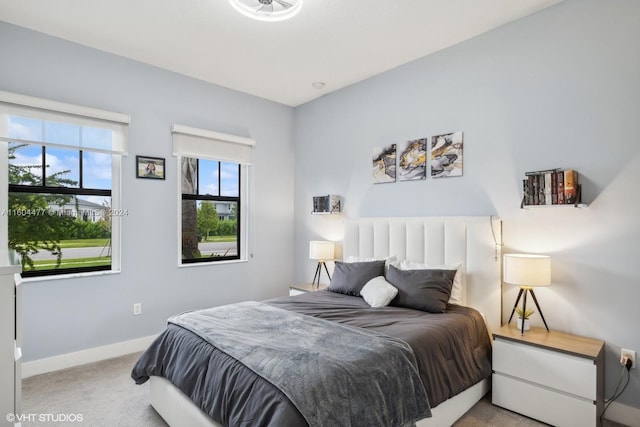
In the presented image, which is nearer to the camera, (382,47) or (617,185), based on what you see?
(617,185)

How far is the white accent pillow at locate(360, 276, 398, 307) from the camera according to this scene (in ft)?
9.39

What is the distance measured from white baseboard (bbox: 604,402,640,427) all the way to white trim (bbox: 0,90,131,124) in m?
4.54

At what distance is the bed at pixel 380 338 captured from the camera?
1648 mm

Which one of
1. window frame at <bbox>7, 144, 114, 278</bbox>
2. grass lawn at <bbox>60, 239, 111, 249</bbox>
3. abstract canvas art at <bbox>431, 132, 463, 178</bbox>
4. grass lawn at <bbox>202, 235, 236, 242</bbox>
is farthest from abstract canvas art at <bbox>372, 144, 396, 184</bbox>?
grass lawn at <bbox>60, 239, 111, 249</bbox>

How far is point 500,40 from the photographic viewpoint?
2924 millimetres

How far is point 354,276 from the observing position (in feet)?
10.8

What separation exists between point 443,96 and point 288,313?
2.42 m

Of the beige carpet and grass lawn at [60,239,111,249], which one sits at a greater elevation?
grass lawn at [60,239,111,249]

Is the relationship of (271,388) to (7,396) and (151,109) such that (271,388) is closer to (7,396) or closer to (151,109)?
(7,396)

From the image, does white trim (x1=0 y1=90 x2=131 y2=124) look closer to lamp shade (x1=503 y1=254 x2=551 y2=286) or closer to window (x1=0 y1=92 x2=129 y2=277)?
window (x1=0 y1=92 x2=129 y2=277)

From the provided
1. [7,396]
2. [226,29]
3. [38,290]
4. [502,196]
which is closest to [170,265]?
[38,290]

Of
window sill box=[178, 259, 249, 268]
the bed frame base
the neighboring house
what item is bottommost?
the bed frame base

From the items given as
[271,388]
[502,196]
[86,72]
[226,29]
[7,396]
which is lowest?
[271,388]

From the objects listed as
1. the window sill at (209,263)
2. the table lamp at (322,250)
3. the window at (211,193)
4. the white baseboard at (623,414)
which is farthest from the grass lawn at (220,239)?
the white baseboard at (623,414)
